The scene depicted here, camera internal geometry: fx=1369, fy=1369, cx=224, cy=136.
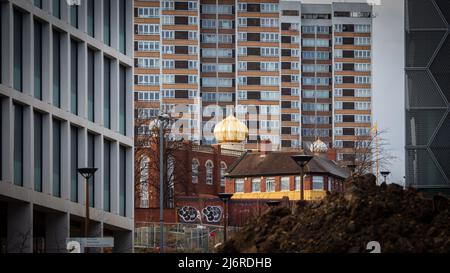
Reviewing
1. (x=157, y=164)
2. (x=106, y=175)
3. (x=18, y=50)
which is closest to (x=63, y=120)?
(x=106, y=175)

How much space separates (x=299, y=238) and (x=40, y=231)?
3268 centimetres

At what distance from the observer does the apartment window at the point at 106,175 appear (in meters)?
55.1

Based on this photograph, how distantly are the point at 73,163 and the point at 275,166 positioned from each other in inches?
2985

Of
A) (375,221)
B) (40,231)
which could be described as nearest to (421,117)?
(375,221)

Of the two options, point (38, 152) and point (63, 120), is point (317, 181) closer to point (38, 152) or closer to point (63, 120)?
point (63, 120)

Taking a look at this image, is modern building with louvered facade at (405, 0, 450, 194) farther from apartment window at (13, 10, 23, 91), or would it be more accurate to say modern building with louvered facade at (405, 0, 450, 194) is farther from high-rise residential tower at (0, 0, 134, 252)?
apartment window at (13, 10, 23, 91)

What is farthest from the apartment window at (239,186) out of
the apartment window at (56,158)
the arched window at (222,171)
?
the apartment window at (56,158)

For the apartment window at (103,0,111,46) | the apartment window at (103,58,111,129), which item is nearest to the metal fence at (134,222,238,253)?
the apartment window at (103,58,111,129)

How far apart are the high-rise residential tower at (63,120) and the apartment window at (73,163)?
0.04 m

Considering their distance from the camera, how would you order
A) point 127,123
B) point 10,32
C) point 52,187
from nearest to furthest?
point 10,32, point 52,187, point 127,123

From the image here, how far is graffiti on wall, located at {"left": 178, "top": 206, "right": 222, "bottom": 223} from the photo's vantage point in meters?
109

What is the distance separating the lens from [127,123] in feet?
A: 193

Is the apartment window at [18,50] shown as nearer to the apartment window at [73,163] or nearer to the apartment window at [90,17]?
the apartment window at [73,163]

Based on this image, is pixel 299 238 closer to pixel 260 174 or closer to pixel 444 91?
pixel 444 91
